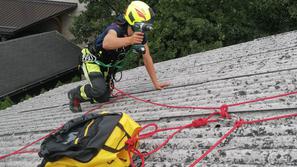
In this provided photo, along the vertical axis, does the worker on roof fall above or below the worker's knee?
Answer: above

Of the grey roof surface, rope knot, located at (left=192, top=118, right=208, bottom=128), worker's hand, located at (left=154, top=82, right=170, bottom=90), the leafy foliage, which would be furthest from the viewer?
the leafy foliage

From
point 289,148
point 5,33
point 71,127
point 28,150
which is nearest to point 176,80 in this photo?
point 28,150

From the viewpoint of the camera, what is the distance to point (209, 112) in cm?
306

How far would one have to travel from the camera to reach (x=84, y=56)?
464 cm

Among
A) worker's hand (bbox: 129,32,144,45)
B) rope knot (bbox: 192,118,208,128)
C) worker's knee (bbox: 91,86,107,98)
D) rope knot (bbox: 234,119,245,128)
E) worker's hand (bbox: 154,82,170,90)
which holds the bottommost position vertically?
rope knot (bbox: 234,119,245,128)

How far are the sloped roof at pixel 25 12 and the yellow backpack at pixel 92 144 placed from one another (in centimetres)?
1412

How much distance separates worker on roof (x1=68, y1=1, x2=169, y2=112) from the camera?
12.8 feet

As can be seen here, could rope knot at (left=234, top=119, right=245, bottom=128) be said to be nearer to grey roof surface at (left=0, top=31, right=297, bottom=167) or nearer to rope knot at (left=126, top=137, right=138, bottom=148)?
grey roof surface at (left=0, top=31, right=297, bottom=167)

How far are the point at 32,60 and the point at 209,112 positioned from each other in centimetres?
1145

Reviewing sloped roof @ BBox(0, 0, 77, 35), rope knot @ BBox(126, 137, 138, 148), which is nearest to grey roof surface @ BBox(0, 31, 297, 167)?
rope knot @ BBox(126, 137, 138, 148)

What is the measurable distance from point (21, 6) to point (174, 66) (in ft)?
45.1

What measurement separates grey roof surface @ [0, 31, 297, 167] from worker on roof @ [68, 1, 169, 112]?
247 millimetres

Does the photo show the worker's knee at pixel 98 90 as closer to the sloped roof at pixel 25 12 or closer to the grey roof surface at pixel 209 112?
the grey roof surface at pixel 209 112

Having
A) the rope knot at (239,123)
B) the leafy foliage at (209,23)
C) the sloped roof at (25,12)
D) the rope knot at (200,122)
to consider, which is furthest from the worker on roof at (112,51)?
the sloped roof at (25,12)
